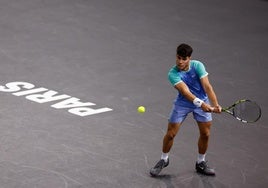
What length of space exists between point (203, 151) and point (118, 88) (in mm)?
3330

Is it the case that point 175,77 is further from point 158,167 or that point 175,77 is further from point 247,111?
point 158,167

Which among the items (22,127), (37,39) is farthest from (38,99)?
(37,39)

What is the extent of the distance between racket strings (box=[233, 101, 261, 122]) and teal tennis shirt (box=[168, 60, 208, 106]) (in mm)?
560

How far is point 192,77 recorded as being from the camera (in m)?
10.3

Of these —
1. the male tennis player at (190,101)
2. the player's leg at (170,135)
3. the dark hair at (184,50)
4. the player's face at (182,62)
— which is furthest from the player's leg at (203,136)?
the dark hair at (184,50)

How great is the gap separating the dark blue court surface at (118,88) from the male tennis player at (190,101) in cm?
25

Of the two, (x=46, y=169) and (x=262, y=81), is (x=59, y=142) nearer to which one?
(x=46, y=169)

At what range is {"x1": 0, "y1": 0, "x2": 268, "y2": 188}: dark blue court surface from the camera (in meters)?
10.7

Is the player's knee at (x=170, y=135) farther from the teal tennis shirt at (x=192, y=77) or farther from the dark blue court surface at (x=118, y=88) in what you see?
the dark blue court surface at (x=118, y=88)

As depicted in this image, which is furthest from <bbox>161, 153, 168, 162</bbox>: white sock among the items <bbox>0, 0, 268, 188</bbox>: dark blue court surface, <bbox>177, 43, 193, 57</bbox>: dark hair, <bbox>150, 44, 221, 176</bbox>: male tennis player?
<bbox>177, 43, 193, 57</bbox>: dark hair

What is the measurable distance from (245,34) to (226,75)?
9.11 ft

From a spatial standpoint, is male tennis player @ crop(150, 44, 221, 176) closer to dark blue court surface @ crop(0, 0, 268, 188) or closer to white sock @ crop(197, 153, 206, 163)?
white sock @ crop(197, 153, 206, 163)

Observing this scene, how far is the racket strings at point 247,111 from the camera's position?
996 cm

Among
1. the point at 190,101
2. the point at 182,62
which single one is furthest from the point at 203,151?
the point at 182,62
